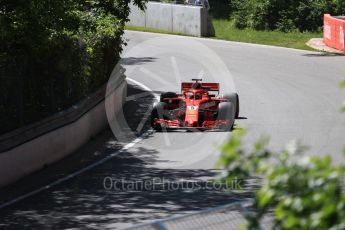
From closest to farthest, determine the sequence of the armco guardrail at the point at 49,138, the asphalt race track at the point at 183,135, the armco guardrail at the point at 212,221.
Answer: the armco guardrail at the point at 212,221 → the asphalt race track at the point at 183,135 → the armco guardrail at the point at 49,138

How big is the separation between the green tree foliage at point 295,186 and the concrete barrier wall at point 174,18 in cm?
3785

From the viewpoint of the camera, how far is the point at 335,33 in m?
36.6

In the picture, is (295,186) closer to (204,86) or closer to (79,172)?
(79,172)

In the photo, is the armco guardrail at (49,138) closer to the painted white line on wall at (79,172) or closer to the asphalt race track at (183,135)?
the asphalt race track at (183,135)

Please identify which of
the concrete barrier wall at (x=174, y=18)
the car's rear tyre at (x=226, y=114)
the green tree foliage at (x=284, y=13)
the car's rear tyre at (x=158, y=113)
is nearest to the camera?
the car's rear tyre at (x=226, y=114)

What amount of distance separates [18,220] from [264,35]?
3188cm

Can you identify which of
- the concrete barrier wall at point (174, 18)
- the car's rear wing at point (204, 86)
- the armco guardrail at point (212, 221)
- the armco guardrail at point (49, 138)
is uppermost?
the concrete barrier wall at point (174, 18)

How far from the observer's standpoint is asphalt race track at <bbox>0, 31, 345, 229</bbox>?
39.6 ft

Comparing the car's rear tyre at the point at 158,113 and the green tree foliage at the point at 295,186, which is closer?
the green tree foliage at the point at 295,186

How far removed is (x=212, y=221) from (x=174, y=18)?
38344mm

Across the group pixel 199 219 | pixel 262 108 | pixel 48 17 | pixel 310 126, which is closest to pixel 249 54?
pixel 262 108

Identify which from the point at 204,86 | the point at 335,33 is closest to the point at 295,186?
the point at 204,86

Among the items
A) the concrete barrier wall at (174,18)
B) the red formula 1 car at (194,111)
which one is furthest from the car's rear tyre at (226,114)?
the concrete barrier wall at (174,18)

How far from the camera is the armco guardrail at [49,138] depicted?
14289mm
